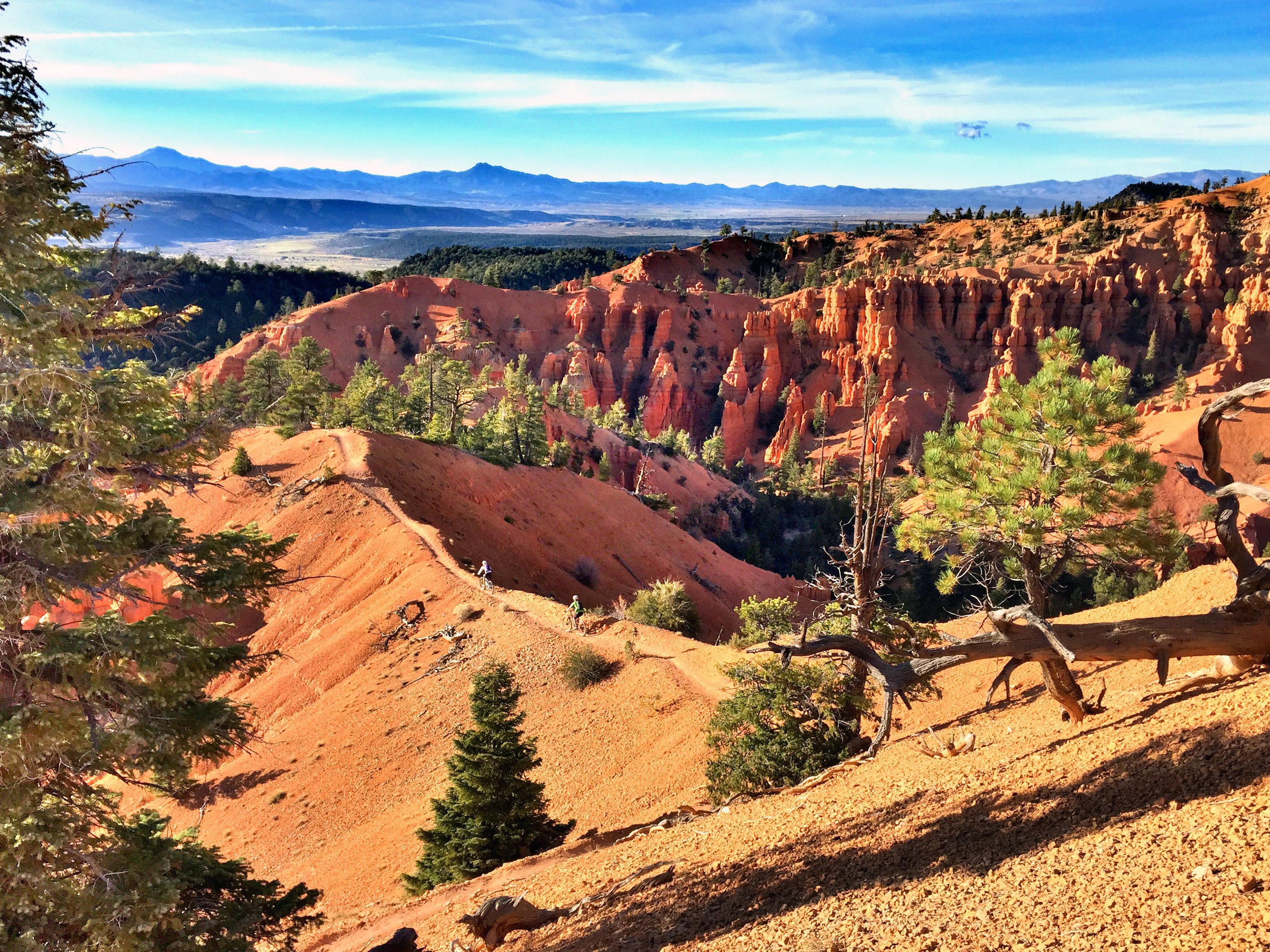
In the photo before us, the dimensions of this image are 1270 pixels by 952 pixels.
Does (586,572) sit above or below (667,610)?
below

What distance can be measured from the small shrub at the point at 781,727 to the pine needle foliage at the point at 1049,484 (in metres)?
3.24

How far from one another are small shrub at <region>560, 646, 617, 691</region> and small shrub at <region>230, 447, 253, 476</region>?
19.1 metres

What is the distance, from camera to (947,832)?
820 cm

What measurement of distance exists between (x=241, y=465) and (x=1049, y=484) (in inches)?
1262

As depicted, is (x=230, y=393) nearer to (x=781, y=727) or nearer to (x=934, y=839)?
(x=781, y=727)

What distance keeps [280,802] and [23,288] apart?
16.5 m

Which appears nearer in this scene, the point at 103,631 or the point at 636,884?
the point at 103,631

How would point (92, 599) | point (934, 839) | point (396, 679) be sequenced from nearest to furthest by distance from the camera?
point (934, 839)
point (92, 599)
point (396, 679)

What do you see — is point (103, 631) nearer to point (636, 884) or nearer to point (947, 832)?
point (636, 884)

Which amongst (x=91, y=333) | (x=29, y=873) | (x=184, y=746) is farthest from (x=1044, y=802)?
(x=91, y=333)

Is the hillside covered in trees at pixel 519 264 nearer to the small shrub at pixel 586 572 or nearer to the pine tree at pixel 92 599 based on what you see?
the small shrub at pixel 586 572

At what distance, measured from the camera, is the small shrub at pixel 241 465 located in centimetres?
3478

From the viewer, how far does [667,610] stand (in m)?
28.1

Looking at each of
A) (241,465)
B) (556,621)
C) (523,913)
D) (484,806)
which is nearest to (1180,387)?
(556,621)
